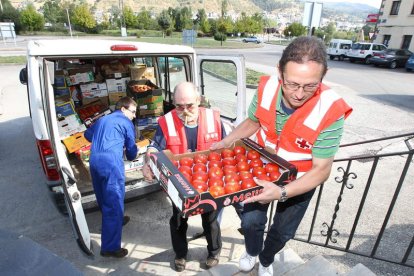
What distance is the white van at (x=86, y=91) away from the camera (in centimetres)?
264

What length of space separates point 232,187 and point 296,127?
0.57m

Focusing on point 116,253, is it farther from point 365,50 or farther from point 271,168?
point 365,50

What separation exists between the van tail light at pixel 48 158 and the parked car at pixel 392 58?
2556 cm

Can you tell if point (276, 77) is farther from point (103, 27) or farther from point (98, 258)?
point (103, 27)

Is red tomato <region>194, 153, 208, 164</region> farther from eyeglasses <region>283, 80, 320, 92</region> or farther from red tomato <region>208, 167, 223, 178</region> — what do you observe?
eyeglasses <region>283, 80, 320, 92</region>

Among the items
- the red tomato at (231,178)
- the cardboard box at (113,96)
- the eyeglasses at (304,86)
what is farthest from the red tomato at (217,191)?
the cardboard box at (113,96)

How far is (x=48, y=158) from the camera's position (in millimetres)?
2875

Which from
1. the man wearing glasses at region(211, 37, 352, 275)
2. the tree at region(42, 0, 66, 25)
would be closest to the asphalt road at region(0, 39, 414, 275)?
the man wearing glasses at region(211, 37, 352, 275)

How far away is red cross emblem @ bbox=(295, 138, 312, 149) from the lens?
68.6 inches

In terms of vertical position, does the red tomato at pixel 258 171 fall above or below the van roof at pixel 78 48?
below

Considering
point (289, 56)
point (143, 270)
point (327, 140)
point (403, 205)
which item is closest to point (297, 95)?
point (289, 56)

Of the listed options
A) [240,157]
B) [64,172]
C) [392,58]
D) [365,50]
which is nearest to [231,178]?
[240,157]

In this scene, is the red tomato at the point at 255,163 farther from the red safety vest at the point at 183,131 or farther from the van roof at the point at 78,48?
the van roof at the point at 78,48

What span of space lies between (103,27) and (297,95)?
63.6 m
